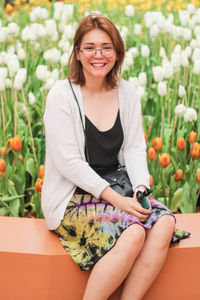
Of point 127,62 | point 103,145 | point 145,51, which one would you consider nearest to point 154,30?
point 145,51

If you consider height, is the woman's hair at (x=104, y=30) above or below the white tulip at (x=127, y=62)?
above

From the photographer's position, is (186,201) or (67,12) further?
(67,12)

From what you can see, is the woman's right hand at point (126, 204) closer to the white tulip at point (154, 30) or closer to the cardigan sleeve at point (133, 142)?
the cardigan sleeve at point (133, 142)

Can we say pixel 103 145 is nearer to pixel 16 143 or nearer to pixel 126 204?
pixel 126 204

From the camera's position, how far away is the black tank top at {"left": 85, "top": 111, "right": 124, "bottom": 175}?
2250 millimetres

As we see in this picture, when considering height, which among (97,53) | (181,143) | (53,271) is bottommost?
(53,271)

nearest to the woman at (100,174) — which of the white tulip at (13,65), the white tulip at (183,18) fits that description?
the white tulip at (13,65)

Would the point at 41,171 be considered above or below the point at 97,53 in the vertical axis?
below

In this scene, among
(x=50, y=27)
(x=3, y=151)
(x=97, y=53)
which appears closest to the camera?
(x=97, y=53)

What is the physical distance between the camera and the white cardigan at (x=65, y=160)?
2168 mm

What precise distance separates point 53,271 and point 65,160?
40 cm

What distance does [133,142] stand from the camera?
2.37 metres

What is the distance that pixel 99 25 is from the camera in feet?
7.22

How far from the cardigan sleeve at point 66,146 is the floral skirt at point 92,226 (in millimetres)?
63
